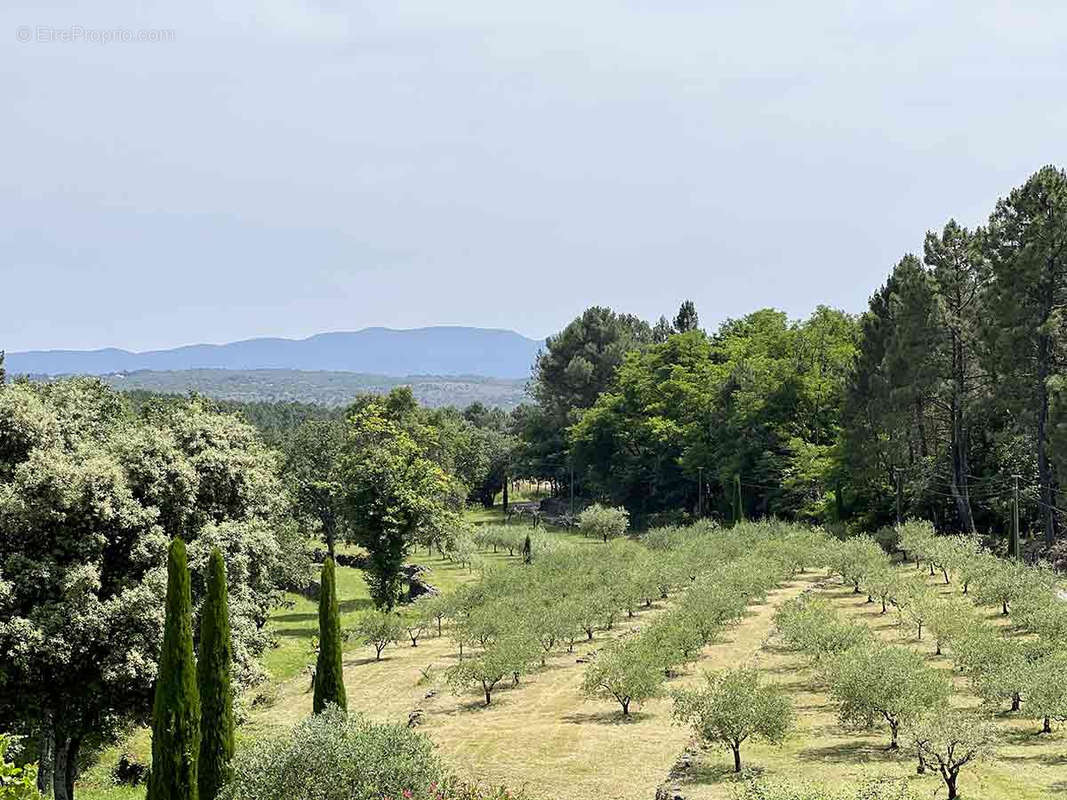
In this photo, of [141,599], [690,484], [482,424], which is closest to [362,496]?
[141,599]

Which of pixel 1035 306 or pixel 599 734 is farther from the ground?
pixel 1035 306

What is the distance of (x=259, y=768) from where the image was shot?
15.5m

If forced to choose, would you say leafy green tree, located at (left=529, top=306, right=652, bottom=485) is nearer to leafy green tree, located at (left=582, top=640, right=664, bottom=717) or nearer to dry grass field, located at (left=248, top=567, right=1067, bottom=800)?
dry grass field, located at (left=248, top=567, right=1067, bottom=800)

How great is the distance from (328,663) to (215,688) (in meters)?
3.85

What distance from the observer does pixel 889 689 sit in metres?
21.4

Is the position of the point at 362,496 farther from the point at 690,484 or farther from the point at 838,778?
the point at 690,484

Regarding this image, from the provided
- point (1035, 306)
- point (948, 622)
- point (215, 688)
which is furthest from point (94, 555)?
point (1035, 306)

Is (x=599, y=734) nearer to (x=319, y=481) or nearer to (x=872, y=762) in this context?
(x=872, y=762)

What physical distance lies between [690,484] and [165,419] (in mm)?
62441

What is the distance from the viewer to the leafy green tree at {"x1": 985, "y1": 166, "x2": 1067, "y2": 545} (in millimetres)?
42469

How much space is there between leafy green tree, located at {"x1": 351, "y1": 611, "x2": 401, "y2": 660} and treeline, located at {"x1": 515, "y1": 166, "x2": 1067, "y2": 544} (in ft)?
95.5

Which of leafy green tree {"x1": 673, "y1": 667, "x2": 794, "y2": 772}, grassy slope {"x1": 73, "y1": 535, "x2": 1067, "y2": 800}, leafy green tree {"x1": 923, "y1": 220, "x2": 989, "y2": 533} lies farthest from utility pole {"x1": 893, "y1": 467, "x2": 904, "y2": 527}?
leafy green tree {"x1": 673, "y1": 667, "x2": 794, "y2": 772}

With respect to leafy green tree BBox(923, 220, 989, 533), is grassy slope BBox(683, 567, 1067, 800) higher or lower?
lower

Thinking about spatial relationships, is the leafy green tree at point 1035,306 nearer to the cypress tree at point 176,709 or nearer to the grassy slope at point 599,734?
the grassy slope at point 599,734
